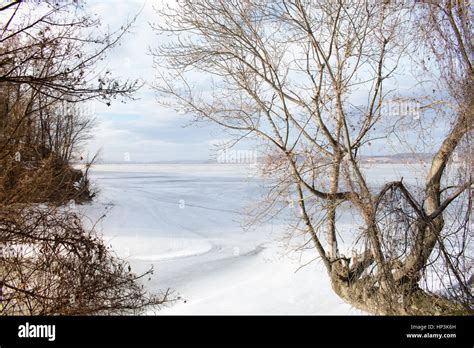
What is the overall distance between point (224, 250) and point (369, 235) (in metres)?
3.11

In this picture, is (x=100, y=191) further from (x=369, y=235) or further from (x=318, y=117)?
(x=369, y=235)

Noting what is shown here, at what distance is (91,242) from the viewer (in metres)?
4.53

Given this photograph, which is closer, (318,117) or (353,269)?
(318,117)

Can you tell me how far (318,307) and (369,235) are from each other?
2.32 meters

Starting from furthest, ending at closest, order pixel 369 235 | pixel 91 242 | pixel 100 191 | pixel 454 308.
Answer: pixel 100 191 < pixel 91 242 < pixel 369 235 < pixel 454 308

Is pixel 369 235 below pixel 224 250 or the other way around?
the other way around

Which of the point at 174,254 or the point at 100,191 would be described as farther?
the point at 100,191

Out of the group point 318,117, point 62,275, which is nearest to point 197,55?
point 318,117

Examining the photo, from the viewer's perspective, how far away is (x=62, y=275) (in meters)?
4.14
